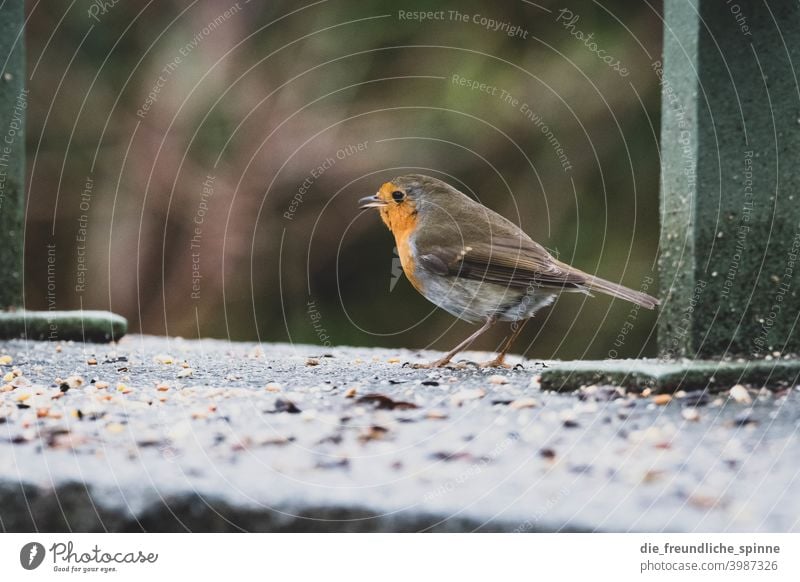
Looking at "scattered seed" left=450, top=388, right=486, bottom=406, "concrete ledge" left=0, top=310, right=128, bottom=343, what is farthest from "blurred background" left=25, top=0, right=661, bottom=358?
"scattered seed" left=450, top=388, right=486, bottom=406

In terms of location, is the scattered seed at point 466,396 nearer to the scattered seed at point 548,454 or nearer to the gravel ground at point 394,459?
the gravel ground at point 394,459

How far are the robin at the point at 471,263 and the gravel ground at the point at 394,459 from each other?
0.31 metres

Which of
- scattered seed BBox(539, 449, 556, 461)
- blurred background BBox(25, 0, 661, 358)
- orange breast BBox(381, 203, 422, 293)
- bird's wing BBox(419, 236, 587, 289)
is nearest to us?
scattered seed BBox(539, 449, 556, 461)

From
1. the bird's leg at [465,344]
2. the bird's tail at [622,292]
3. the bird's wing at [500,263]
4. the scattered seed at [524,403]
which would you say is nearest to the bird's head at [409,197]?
the bird's wing at [500,263]

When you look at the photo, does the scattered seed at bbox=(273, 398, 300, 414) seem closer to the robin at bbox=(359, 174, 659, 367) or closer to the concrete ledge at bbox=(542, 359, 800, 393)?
the concrete ledge at bbox=(542, 359, 800, 393)

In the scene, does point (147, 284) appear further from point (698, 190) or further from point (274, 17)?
point (698, 190)

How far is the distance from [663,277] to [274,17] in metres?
1.94

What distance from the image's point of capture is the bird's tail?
63.7 inches

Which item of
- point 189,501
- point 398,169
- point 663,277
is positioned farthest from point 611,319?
point 189,501

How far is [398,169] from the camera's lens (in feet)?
9.44

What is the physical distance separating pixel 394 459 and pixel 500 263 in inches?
31.4

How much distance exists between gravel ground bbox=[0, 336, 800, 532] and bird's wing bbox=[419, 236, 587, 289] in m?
0.32

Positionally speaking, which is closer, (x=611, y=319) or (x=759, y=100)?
(x=759, y=100)

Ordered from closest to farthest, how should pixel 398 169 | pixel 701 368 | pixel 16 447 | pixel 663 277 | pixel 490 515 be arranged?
pixel 490 515 → pixel 16 447 → pixel 701 368 → pixel 663 277 → pixel 398 169
